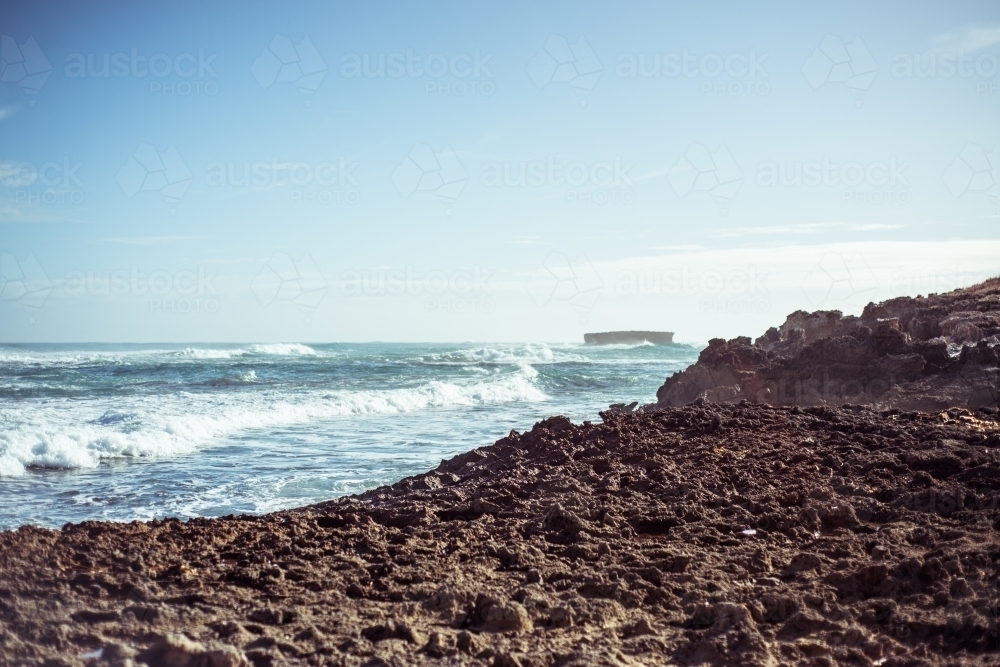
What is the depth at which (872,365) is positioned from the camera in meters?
11.2

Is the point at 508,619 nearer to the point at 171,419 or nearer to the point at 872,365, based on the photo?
the point at 872,365

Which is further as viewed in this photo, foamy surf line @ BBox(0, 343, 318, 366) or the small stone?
foamy surf line @ BBox(0, 343, 318, 366)

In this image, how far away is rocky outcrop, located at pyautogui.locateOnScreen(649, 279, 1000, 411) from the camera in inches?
404

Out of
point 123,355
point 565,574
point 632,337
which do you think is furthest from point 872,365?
point 632,337

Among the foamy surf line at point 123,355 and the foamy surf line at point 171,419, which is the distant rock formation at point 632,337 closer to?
the foamy surf line at point 123,355

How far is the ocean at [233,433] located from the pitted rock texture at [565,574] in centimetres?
Result: 269

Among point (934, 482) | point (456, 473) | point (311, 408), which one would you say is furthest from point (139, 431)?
point (934, 482)

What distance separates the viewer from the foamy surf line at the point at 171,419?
10750mm

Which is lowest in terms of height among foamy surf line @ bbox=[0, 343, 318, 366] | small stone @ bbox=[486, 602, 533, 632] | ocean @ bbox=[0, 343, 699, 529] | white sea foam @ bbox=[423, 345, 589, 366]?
ocean @ bbox=[0, 343, 699, 529]

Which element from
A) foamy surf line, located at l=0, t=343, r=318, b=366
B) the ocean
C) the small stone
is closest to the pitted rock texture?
the small stone

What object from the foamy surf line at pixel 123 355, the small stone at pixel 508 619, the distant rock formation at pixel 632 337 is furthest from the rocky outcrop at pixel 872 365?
the distant rock formation at pixel 632 337

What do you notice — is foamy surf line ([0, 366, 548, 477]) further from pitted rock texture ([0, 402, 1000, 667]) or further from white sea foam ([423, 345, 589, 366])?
white sea foam ([423, 345, 589, 366])

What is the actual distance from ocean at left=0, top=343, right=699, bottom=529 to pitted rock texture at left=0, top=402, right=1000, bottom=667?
2688 mm

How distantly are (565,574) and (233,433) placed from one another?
36.2 ft
